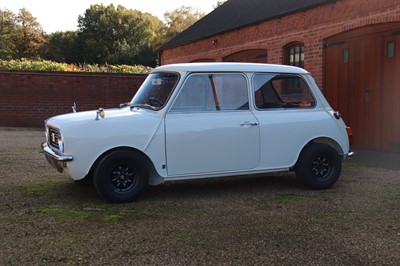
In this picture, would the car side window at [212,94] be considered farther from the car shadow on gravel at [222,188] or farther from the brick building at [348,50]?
the brick building at [348,50]

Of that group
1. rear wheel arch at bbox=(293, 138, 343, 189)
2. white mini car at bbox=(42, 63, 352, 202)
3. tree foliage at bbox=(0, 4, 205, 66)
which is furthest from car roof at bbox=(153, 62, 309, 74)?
tree foliage at bbox=(0, 4, 205, 66)

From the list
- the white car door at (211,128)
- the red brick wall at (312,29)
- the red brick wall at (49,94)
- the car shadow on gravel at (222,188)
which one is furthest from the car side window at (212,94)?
the red brick wall at (49,94)

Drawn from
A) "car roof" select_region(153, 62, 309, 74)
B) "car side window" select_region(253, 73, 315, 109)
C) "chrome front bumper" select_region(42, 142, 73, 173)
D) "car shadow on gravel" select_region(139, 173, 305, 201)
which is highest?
"car roof" select_region(153, 62, 309, 74)

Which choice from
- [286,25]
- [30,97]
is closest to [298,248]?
[286,25]

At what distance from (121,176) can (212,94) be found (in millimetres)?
1574

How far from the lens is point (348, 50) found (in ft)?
33.9

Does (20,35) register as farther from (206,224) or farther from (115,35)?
(206,224)

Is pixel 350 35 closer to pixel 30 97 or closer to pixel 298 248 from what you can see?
pixel 298 248

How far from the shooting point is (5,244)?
12.8 ft

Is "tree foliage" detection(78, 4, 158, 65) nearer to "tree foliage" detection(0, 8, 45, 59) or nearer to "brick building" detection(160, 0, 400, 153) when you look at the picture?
"tree foliage" detection(0, 8, 45, 59)

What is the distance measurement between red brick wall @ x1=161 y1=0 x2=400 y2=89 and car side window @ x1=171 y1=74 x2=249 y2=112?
4.91m

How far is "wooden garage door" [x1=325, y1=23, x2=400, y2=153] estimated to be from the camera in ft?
30.6

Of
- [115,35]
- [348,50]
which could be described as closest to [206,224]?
[348,50]

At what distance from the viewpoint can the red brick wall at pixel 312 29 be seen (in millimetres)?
9398
